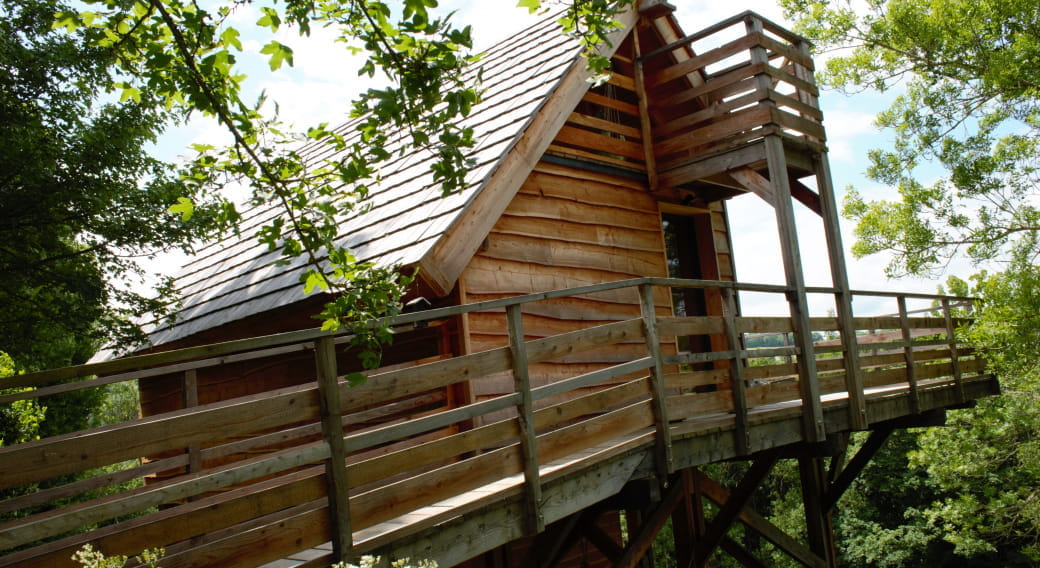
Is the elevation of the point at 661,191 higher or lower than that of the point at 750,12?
lower

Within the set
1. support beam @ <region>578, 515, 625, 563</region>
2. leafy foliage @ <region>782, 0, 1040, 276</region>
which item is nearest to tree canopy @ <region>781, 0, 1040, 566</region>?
leafy foliage @ <region>782, 0, 1040, 276</region>

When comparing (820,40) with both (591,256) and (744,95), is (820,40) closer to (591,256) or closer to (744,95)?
(744,95)

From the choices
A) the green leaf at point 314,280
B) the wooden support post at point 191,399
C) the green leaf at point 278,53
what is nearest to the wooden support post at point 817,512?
the wooden support post at point 191,399

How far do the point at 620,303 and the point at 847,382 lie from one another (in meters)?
2.30

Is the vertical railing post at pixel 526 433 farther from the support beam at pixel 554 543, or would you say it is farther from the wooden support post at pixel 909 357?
the wooden support post at pixel 909 357

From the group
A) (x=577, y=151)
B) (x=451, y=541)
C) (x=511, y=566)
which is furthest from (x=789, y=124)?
(x=451, y=541)

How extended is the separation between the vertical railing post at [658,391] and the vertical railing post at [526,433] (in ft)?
3.91

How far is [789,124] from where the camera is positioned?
754 centimetres

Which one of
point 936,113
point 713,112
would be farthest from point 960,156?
point 713,112

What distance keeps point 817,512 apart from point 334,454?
7461 millimetres

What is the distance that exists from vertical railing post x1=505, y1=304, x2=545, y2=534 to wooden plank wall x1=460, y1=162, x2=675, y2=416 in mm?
1785

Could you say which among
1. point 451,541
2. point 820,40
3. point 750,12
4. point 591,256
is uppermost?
point 820,40

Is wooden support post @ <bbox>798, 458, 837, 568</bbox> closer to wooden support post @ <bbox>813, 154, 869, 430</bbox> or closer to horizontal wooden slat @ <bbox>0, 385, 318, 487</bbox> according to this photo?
wooden support post @ <bbox>813, 154, 869, 430</bbox>

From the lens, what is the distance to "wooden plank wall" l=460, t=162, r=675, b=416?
259 inches
